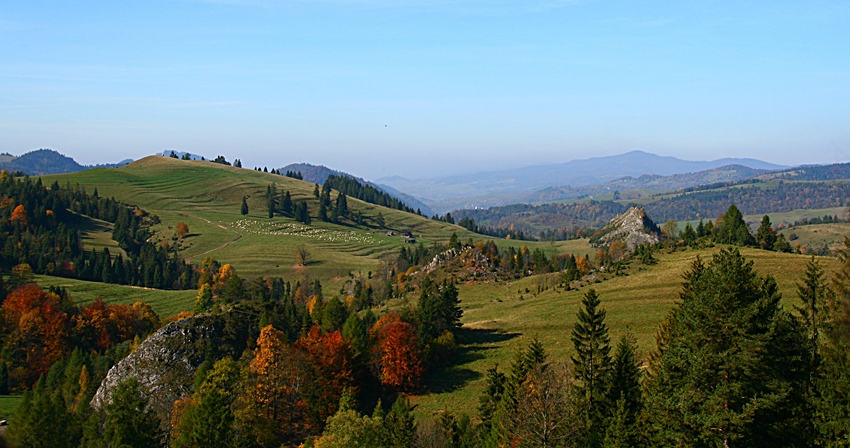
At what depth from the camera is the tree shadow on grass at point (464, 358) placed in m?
69.2

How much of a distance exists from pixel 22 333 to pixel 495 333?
3004 inches

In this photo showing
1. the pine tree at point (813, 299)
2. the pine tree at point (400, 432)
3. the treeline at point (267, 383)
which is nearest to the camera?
the pine tree at point (813, 299)

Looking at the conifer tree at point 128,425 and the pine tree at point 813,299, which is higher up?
the pine tree at point 813,299

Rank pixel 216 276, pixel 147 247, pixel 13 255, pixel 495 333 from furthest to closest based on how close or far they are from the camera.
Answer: pixel 147 247 → pixel 216 276 → pixel 13 255 → pixel 495 333

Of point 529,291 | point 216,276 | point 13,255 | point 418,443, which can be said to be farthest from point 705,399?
point 13,255

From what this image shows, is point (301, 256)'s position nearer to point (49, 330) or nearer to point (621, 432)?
point (49, 330)

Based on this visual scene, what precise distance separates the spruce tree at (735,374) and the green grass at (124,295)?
114459mm

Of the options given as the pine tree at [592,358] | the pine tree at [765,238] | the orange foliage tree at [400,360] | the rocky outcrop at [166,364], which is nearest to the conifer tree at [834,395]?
the pine tree at [592,358]

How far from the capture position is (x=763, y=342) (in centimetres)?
2806

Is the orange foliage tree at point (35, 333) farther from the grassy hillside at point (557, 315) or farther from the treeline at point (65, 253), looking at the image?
the grassy hillside at point (557, 315)

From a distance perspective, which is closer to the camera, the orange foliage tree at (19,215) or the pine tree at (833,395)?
the pine tree at (833,395)

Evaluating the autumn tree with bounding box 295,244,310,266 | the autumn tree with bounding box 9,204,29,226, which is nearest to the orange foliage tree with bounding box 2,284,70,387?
the autumn tree with bounding box 295,244,310,266

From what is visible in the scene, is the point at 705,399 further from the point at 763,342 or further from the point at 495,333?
the point at 495,333

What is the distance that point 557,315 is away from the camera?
275ft
